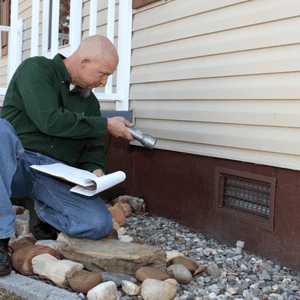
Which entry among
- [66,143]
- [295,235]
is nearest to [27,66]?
[66,143]

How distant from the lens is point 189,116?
3236 mm

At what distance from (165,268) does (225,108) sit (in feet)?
4.09

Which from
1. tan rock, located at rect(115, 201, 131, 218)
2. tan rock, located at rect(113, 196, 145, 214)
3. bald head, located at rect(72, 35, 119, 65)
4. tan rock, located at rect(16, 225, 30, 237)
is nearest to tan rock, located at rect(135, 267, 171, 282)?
tan rock, located at rect(16, 225, 30, 237)

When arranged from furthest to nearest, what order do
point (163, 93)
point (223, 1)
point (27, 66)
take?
point (163, 93)
point (223, 1)
point (27, 66)

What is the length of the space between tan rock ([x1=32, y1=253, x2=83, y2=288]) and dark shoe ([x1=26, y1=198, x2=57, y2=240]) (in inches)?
20.2

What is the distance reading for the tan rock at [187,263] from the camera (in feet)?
7.65

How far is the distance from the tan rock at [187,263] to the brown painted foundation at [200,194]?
1.93 feet

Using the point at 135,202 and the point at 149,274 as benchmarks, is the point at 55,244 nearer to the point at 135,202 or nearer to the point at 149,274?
the point at 149,274

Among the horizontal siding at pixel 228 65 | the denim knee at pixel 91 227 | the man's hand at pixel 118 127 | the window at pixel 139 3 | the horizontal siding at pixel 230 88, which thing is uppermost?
the window at pixel 139 3

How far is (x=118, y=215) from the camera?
3312 mm

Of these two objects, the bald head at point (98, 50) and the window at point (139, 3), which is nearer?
the bald head at point (98, 50)

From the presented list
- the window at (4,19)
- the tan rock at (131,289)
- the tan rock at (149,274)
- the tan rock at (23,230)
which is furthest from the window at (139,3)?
the window at (4,19)

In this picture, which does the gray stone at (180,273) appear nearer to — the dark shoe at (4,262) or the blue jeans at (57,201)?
the blue jeans at (57,201)

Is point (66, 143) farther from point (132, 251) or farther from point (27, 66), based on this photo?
point (132, 251)
